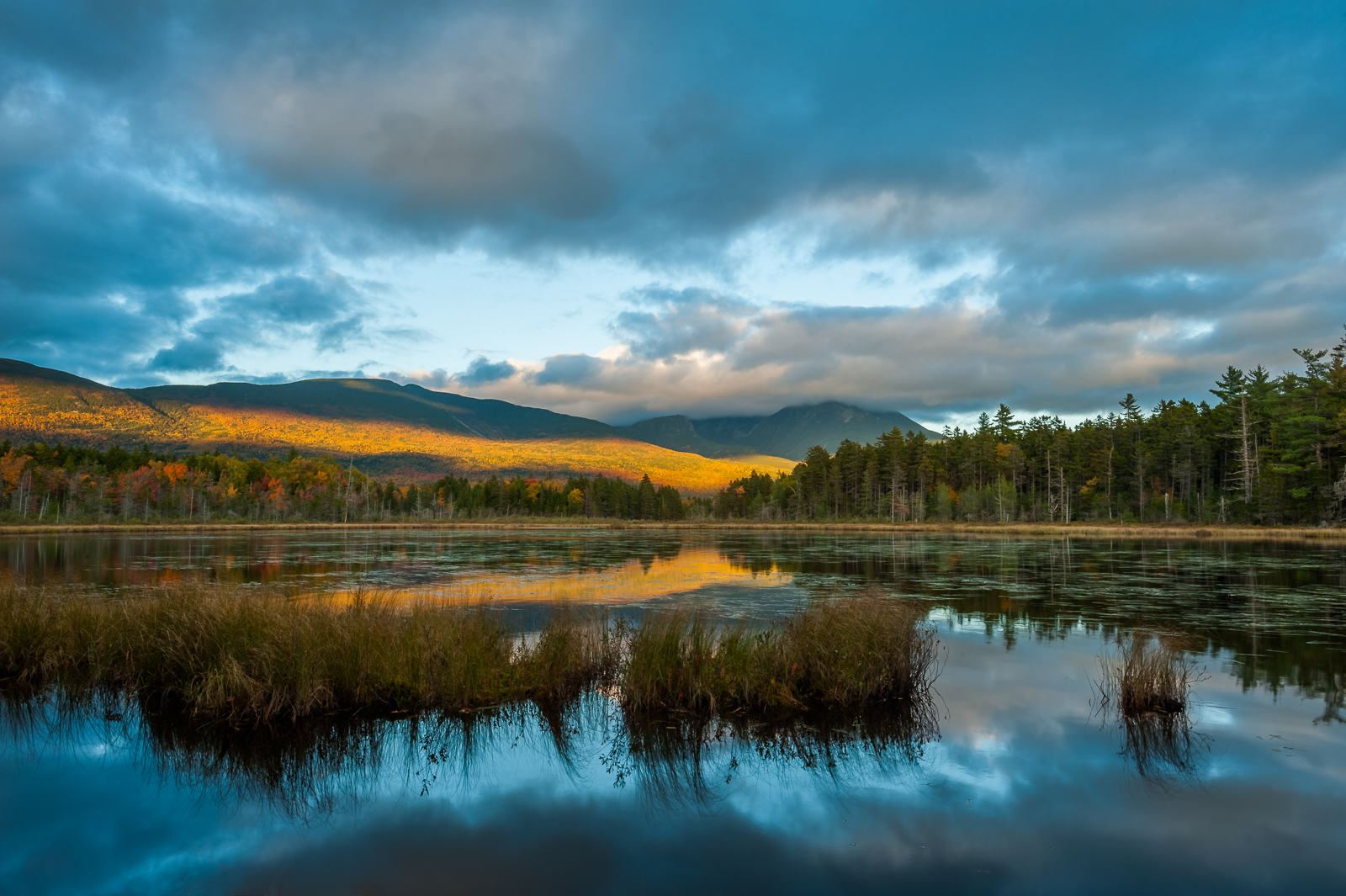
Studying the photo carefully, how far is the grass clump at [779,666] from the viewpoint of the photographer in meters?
9.91

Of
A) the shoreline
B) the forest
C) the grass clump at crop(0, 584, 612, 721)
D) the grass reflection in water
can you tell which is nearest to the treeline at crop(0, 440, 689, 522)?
the forest

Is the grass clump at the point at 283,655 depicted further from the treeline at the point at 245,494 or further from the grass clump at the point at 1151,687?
the treeline at the point at 245,494

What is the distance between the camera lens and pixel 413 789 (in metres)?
7.58

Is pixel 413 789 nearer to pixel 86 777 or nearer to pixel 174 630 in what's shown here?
pixel 86 777

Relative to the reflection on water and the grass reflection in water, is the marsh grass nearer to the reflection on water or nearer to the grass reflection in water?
the reflection on water

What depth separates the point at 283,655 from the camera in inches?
380

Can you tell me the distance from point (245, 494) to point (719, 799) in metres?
141

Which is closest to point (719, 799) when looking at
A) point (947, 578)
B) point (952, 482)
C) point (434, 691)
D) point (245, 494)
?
point (434, 691)

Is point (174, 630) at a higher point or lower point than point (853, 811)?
higher

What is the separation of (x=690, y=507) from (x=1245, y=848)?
17233 centimetres

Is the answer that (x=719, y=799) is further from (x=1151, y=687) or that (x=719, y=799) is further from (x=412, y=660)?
(x=1151, y=687)

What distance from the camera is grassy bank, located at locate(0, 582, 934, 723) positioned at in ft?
31.7

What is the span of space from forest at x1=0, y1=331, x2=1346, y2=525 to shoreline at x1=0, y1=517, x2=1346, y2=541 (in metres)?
Result: 5.10

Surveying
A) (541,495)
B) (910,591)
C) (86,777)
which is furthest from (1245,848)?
(541,495)
